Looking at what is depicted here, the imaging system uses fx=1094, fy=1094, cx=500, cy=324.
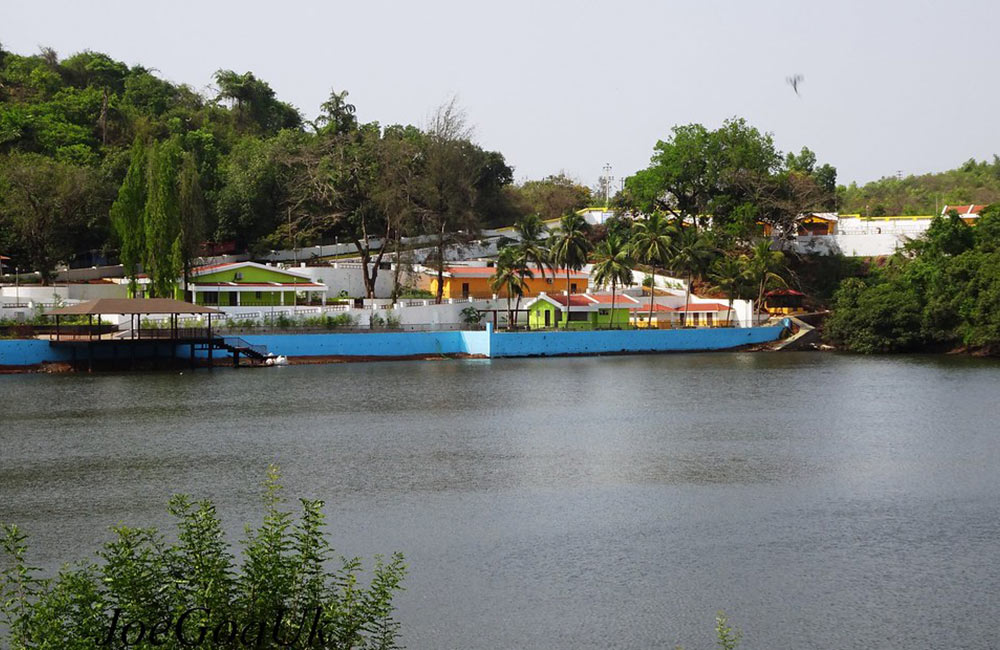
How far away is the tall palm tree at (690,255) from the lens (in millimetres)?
73438

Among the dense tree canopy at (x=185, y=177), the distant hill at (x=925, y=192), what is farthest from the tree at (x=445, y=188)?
the distant hill at (x=925, y=192)

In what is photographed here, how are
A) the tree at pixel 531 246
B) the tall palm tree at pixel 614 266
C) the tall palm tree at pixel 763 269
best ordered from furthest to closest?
the tall palm tree at pixel 763 269 < the tall palm tree at pixel 614 266 < the tree at pixel 531 246

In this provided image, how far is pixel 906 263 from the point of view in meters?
76.8

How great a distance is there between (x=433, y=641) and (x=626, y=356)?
165ft

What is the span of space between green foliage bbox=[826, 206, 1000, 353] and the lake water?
52.9 ft

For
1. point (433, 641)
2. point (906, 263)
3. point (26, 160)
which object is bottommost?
point (433, 641)

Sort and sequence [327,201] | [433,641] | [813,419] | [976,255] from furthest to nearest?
[327,201] < [976,255] < [813,419] < [433,641]

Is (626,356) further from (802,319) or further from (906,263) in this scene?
(906,263)

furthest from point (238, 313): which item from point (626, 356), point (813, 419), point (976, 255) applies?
point (976, 255)

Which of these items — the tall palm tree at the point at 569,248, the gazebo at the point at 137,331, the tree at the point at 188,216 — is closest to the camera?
the gazebo at the point at 137,331

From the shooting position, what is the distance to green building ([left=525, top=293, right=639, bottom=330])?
70938 millimetres

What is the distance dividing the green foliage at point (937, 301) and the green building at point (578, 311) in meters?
13.5

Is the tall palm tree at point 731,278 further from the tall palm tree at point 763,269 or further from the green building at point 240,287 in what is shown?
the green building at point 240,287

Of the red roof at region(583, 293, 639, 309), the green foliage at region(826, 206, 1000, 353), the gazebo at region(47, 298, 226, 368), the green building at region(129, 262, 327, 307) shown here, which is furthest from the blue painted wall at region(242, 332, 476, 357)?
the green foliage at region(826, 206, 1000, 353)
